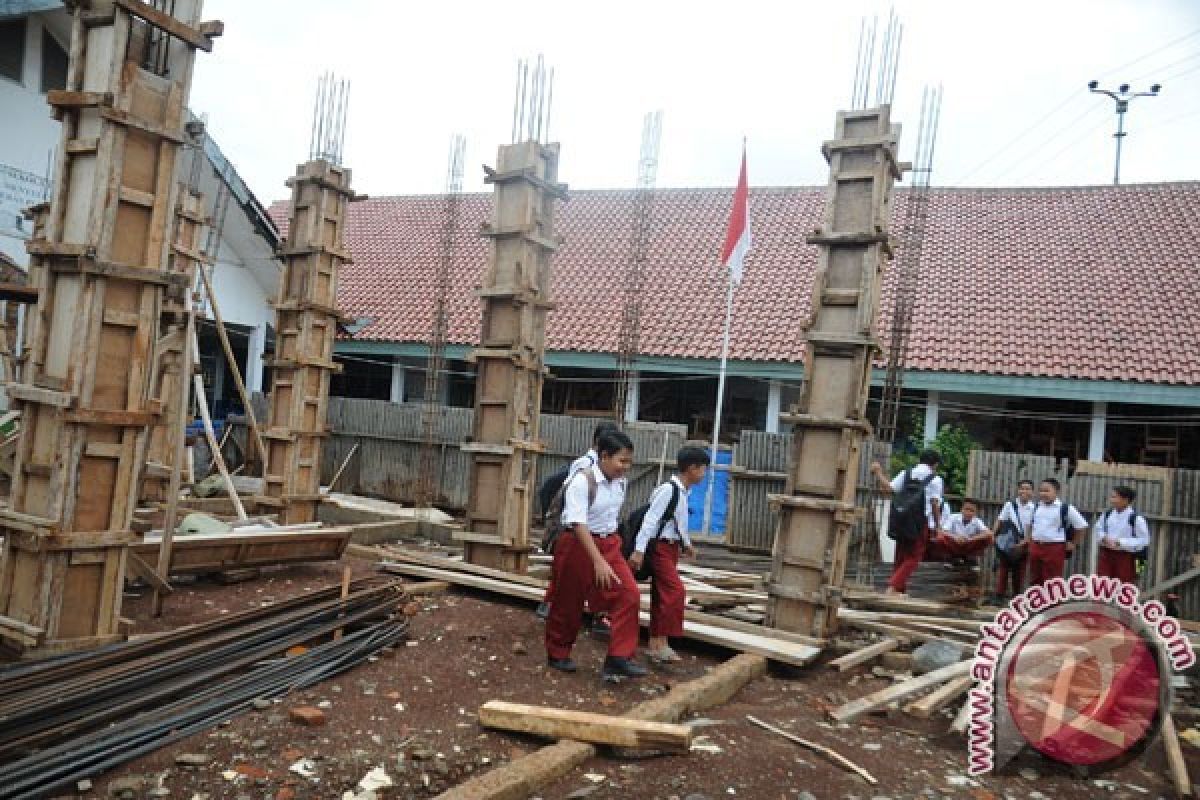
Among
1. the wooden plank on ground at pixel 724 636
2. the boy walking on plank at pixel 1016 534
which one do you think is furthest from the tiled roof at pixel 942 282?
the wooden plank on ground at pixel 724 636

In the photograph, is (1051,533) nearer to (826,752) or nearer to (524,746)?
(826,752)

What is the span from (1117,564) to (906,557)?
8.13ft

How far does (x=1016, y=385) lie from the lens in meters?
14.2

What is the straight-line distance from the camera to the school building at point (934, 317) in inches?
564

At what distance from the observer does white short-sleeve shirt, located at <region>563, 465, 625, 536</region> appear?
573 cm

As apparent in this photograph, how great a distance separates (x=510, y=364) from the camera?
30.1ft

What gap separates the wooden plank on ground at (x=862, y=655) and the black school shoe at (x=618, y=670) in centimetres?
171

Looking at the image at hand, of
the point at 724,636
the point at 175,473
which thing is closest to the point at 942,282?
the point at 724,636

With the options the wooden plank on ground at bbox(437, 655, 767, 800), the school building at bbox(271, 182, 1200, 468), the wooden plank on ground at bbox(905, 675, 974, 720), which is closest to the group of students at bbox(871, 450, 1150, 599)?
the wooden plank on ground at bbox(905, 675, 974, 720)

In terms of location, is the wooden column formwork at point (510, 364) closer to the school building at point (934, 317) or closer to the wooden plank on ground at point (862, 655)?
the wooden plank on ground at point (862, 655)

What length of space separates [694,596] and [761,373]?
7.85 m

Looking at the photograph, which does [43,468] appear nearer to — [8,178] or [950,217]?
[8,178]

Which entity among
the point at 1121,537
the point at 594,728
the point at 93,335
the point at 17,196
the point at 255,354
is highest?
the point at 17,196

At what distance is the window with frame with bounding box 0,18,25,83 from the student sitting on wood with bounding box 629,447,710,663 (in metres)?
13.2
